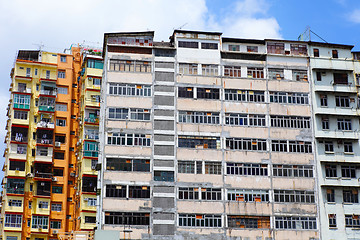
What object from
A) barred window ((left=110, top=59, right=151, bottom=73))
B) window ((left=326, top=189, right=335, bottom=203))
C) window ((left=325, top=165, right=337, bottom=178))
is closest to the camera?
window ((left=326, top=189, right=335, bottom=203))

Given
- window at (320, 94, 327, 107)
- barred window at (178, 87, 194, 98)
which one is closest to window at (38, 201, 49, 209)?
barred window at (178, 87, 194, 98)

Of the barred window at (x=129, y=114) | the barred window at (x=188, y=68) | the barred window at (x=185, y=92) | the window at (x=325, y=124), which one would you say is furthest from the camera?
the window at (x=325, y=124)

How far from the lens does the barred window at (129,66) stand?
54812mm

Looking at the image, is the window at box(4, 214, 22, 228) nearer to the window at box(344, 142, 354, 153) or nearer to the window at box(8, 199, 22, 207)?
the window at box(8, 199, 22, 207)

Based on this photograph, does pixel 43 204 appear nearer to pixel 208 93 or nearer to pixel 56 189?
pixel 56 189

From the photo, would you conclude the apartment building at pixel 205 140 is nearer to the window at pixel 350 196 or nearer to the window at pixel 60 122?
the window at pixel 350 196

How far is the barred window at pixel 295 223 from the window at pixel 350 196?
12.9ft

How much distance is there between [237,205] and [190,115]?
9729mm

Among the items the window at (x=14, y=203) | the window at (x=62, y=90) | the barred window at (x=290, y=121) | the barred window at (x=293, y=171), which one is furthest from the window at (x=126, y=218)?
the window at (x=62, y=90)

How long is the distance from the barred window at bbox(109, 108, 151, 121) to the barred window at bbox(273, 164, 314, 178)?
44.4ft

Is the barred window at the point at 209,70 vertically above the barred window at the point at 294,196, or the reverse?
the barred window at the point at 209,70

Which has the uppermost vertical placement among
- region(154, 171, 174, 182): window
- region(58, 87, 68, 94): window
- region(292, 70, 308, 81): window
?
region(58, 87, 68, 94): window

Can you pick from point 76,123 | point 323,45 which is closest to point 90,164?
point 76,123

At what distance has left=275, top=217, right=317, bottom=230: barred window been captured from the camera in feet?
174
